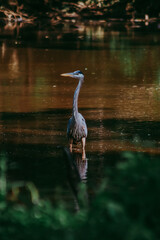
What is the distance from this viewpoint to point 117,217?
4.40 metres

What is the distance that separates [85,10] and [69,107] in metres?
39.6

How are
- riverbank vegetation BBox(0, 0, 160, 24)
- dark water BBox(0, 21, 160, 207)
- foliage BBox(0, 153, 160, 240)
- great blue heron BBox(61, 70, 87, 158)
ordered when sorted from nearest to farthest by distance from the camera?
1. foliage BBox(0, 153, 160, 240)
2. dark water BBox(0, 21, 160, 207)
3. great blue heron BBox(61, 70, 87, 158)
4. riverbank vegetation BBox(0, 0, 160, 24)

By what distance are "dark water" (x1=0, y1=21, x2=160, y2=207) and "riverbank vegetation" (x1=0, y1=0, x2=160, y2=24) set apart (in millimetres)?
20229

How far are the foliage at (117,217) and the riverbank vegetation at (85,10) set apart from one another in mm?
42046

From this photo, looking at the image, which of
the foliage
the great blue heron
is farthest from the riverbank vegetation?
the foliage

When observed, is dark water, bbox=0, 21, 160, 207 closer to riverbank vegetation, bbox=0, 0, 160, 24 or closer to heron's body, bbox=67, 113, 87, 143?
heron's body, bbox=67, 113, 87, 143

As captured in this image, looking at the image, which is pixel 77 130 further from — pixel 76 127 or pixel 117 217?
→ pixel 117 217

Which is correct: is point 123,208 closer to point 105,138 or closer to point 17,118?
point 105,138

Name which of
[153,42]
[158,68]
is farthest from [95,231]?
[153,42]

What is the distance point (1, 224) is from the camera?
5.39 meters

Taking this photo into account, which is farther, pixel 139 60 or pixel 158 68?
pixel 139 60

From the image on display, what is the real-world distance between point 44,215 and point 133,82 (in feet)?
41.4

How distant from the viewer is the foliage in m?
4.36

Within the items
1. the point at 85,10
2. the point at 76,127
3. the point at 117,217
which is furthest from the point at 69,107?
the point at 85,10
